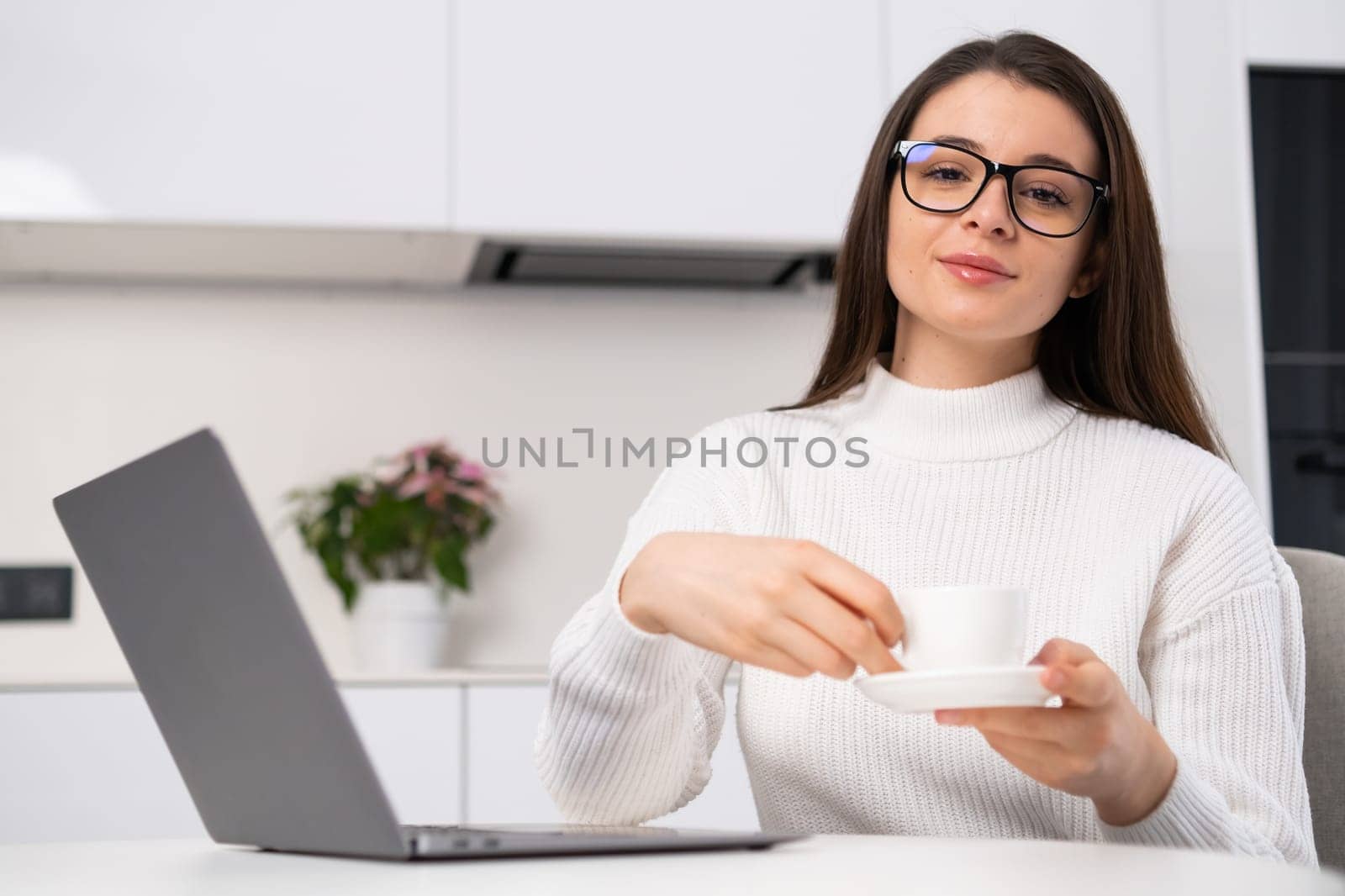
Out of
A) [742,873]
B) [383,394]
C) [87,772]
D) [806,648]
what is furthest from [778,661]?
[383,394]

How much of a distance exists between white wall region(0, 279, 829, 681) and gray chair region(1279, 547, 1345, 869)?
5.33 feet

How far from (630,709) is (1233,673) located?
464mm

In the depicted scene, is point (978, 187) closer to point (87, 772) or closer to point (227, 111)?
point (227, 111)

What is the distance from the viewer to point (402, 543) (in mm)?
2514

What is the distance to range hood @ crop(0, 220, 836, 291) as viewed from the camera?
2389 mm

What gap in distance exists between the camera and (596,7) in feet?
8.10

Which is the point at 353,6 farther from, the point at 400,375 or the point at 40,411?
the point at 40,411

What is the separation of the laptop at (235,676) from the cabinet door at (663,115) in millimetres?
1643

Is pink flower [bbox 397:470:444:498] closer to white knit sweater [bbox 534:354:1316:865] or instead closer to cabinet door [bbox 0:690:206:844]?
cabinet door [bbox 0:690:206:844]

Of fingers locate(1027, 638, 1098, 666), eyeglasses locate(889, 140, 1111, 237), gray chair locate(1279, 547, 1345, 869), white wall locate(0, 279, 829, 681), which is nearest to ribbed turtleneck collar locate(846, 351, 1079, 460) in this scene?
eyeglasses locate(889, 140, 1111, 237)

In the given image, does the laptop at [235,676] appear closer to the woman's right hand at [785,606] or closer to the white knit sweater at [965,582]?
the woman's right hand at [785,606]

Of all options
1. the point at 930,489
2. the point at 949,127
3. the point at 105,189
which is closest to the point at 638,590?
the point at 930,489

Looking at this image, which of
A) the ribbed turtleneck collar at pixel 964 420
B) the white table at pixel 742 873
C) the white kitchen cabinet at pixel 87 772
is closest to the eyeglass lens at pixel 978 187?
the ribbed turtleneck collar at pixel 964 420

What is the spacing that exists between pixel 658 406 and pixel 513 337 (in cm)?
30
